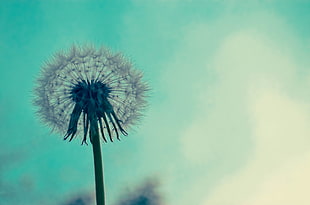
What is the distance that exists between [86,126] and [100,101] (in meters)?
1.18

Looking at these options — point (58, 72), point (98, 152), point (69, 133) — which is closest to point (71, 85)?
point (58, 72)

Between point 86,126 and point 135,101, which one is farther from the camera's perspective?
point 135,101

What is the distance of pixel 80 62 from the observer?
1664 centimetres

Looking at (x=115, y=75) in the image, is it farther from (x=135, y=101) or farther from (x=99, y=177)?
(x=99, y=177)

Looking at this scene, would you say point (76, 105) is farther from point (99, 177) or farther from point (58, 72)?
point (99, 177)

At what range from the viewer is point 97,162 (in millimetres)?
14453

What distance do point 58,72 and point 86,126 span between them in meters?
3.18

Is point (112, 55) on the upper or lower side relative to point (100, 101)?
upper

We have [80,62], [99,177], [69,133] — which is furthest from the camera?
[80,62]

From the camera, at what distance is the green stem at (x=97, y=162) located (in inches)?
552

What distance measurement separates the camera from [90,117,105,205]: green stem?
46.0 ft

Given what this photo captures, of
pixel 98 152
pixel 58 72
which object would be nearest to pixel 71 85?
pixel 58 72

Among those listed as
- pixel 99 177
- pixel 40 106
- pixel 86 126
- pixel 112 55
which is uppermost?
pixel 112 55

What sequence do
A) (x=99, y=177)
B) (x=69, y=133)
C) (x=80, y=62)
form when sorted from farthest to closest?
1. (x=80, y=62)
2. (x=69, y=133)
3. (x=99, y=177)
